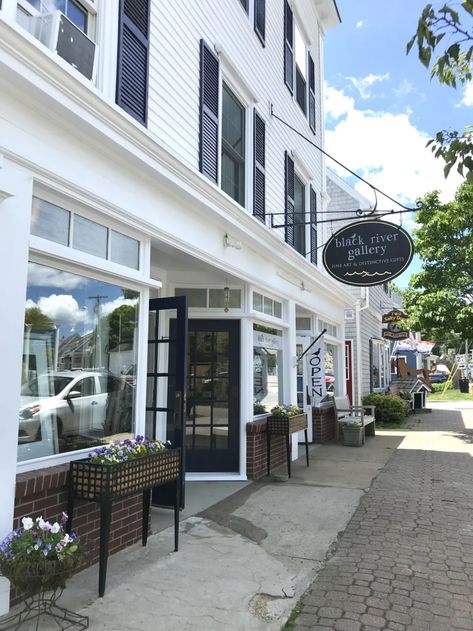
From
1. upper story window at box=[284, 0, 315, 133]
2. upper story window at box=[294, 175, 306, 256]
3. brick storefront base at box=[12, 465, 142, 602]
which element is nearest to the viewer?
brick storefront base at box=[12, 465, 142, 602]

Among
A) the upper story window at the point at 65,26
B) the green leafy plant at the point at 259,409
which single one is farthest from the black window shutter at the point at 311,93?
the upper story window at the point at 65,26

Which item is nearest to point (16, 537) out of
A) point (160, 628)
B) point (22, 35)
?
point (160, 628)

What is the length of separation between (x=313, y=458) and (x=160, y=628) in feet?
21.2

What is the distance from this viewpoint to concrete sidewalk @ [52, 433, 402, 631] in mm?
3416

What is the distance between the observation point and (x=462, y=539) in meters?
5.02

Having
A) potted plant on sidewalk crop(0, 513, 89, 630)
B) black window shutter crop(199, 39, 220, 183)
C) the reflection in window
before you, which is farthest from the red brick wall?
potted plant on sidewalk crop(0, 513, 89, 630)

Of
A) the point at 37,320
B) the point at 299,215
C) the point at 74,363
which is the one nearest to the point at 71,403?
the point at 74,363

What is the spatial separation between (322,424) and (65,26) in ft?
30.1

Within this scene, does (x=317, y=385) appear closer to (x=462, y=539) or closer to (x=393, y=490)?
(x=393, y=490)

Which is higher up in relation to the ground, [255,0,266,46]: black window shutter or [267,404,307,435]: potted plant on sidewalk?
[255,0,266,46]: black window shutter

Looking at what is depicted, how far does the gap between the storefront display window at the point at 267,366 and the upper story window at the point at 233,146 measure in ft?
6.91

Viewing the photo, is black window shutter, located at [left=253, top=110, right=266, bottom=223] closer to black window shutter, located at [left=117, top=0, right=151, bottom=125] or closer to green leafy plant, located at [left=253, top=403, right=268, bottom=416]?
green leafy plant, located at [left=253, top=403, right=268, bottom=416]

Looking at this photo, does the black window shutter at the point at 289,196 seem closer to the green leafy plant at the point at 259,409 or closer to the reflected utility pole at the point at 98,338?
the green leafy plant at the point at 259,409

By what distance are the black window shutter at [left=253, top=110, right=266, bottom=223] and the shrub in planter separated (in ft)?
28.7
